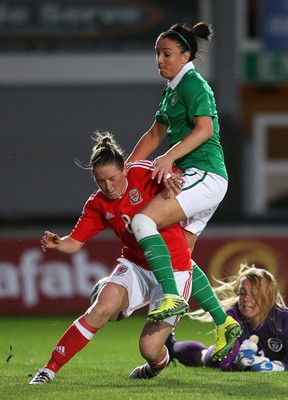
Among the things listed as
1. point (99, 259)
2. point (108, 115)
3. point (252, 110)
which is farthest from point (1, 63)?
point (99, 259)

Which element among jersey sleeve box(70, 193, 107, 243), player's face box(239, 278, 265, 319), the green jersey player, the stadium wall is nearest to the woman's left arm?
the green jersey player

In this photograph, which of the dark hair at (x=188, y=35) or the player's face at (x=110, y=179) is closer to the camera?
the player's face at (x=110, y=179)

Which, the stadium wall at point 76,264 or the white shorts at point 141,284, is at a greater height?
the white shorts at point 141,284

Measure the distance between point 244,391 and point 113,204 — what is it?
4.43ft

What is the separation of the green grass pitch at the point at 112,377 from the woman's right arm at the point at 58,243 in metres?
0.78

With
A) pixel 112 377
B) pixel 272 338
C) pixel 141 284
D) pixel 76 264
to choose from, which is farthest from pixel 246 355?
pixel 76 264

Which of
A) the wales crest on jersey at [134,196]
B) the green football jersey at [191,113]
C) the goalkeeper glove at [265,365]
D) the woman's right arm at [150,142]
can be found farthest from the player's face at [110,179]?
the goalkeeper glove at [265,365]

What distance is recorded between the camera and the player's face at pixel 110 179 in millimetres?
6973

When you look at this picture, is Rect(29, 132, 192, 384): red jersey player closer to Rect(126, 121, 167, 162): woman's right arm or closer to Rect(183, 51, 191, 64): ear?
Rect(126, 121, 167, 162): woman's right arm

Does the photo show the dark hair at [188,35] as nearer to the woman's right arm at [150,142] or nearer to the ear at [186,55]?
the ear at [186,55]

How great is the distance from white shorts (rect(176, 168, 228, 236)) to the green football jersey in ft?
0.18

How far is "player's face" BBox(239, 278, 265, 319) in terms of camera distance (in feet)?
26.8

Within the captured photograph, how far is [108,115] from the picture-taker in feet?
62.2

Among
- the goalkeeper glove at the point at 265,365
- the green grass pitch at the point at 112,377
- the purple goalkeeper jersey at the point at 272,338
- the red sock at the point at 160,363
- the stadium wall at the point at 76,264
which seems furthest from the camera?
the stadium wall at the point at 76,264
